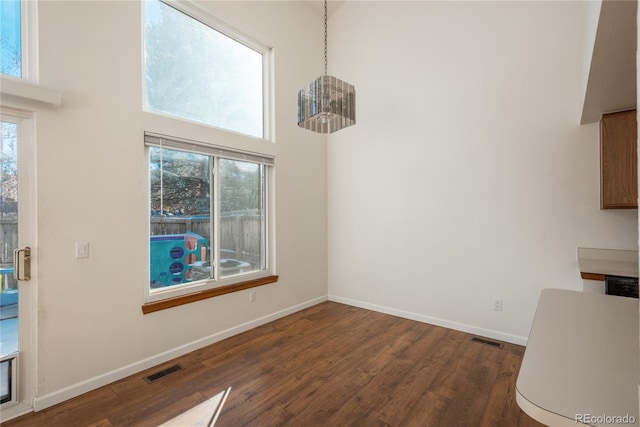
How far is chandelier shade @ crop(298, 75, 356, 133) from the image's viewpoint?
101 inches

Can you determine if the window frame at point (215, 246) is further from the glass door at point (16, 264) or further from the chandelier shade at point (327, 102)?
the chandelier shade at point (327, 102)

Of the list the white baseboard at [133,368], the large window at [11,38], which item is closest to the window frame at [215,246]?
the white baseboard at [133,368]

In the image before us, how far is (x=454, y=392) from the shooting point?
2418mm

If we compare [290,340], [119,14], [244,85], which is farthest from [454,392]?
[119,14]

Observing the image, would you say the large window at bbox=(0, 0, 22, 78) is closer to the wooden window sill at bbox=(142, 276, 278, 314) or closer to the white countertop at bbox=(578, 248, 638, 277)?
the wooden window sill at bbox=(142, 276, 278, 314)

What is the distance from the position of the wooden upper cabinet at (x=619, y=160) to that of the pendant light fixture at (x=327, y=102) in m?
2.19

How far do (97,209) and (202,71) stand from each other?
5.98 ft

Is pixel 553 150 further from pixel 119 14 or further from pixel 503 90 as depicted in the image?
pixel 119 14

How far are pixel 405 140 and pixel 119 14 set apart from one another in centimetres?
328

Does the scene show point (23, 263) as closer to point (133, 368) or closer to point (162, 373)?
point (133, 368)

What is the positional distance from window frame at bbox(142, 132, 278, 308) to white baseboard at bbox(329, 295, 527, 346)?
1376mm

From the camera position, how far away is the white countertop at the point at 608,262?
2.39 m

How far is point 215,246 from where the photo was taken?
3.44 metres

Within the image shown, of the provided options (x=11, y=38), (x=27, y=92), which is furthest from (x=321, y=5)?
(x=27, y=92)
